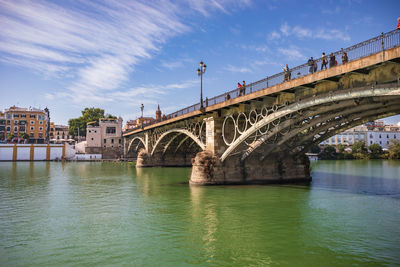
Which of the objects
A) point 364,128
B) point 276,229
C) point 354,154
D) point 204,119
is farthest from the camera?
point 364,128

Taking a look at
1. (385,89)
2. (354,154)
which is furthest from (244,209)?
(354,154)

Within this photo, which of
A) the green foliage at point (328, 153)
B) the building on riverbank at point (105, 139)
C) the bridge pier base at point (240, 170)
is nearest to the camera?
the bridge pier base at point (240, 170)

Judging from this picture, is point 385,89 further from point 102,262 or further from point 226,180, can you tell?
point 226,180

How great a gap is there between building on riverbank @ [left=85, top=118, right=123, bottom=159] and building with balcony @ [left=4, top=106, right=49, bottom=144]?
1864cm

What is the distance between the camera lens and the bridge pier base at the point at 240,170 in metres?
23.3

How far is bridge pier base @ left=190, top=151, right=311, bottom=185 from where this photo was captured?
916 inches

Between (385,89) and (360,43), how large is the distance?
92.7 inches

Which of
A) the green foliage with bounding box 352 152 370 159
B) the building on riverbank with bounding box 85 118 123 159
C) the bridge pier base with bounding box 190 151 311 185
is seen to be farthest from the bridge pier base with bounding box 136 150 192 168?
the green foliage with bounding box 352 152 370 159

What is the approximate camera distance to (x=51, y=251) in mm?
8875

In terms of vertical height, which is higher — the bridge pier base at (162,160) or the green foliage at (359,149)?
the green foliage at (359,149)

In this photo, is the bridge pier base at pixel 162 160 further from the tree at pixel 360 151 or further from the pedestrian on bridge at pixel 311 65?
the tree at pixel 360 151

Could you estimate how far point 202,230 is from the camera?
1116 cm

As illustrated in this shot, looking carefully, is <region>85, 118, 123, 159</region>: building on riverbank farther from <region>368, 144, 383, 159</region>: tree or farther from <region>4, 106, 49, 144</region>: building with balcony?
<region>368, 144, 383, 159</region>: tree

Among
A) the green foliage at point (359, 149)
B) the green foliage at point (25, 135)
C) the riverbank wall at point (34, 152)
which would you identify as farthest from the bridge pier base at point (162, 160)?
the green foliage at point (359, 149)
